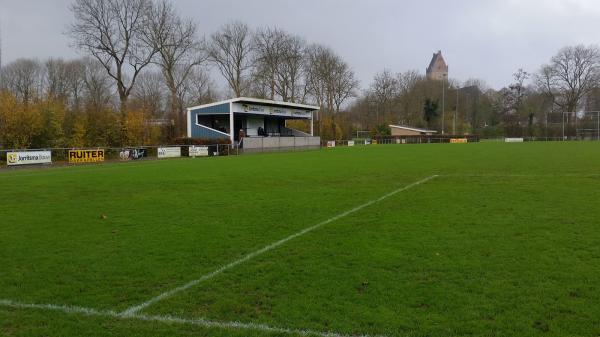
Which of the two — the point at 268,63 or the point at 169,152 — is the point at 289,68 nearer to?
the point at 268,63

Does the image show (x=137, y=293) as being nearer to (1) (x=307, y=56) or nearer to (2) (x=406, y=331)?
(2) (x=406, y=331)

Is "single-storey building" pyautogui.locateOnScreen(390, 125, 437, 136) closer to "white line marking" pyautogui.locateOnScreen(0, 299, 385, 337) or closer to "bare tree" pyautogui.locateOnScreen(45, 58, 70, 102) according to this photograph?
"bare tree" pyautogui.locateOnScreen(45, 58, 70, 102)

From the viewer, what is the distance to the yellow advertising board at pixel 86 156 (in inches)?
1241

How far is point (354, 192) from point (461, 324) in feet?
32.0

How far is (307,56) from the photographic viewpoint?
83.8 meters

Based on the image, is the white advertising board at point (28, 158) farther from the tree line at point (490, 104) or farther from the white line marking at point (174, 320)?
the tree line at point (490, 104)

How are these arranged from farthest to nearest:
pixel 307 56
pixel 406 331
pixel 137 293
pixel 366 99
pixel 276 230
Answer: pixel 366 99
pixel 307 56
pixel 276 230
pixel 137 293
pixel 406 331

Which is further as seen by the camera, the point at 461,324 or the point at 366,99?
the point at 366,99

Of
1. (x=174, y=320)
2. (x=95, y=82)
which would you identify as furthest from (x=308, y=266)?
(x=95, y=82)

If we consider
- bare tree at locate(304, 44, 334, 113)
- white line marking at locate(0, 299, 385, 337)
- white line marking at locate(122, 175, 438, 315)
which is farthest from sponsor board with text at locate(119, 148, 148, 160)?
bare tree at locate(304, 44, 334, 113)

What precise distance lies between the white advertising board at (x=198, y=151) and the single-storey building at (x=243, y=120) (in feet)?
17.2

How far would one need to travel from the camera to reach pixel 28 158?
2809 centimetres

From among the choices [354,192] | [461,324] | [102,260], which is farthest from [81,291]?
[354,192]

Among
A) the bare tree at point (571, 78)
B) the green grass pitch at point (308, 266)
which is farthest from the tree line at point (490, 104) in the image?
the green grass pitch at point (308, 266)
